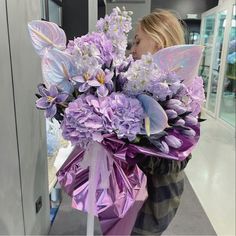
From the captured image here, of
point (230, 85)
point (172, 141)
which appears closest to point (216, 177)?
point (172, 141)

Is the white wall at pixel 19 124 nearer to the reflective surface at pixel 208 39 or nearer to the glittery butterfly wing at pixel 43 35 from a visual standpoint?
the glittery butterfly wing at pixel 43 35

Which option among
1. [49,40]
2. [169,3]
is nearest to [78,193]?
[49,40]

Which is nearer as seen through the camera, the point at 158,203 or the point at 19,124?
the point at 19,124

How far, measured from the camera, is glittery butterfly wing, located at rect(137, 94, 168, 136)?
793mm

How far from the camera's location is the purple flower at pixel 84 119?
794mm

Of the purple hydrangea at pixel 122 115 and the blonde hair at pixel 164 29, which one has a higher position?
the blonde hair at pixel 164 29

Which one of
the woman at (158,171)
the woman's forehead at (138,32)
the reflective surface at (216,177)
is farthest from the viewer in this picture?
the reflective surface at (216,177)

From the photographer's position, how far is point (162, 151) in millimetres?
854

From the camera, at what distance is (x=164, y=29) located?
47.9 inches

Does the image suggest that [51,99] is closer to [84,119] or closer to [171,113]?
[84,119]

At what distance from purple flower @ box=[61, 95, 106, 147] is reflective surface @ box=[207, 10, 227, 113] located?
6.43 metres

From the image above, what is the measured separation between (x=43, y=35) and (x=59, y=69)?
120mm

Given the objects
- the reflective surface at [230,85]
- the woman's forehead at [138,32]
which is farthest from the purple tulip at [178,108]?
the reflective surface at [230,85]

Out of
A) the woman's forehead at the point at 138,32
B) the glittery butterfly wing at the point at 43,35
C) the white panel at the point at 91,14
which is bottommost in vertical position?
the glittery butterfly wing at the point at 43,35
